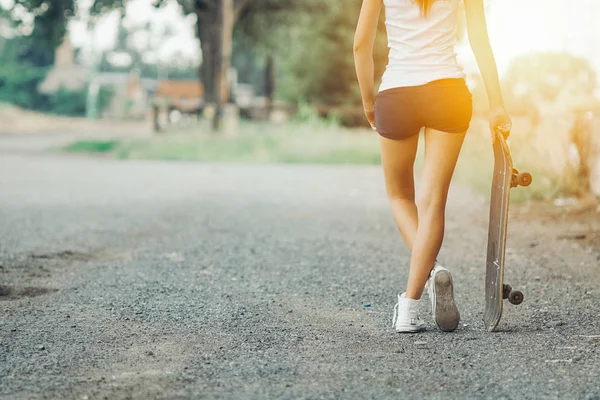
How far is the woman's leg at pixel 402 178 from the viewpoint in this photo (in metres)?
4.36

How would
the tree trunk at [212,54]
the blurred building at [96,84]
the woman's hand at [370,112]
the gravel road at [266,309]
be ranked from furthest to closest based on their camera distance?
1. the blurred building at [96,84]
2. the tree trunk at [212,54]
3. the woman's hand at [370,112]
4. the gravel road at [266,309]

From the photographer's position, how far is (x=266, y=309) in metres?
4.95

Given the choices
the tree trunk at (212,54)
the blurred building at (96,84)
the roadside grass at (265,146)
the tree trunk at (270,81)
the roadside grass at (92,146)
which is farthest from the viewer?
the blurred building at (96,84)

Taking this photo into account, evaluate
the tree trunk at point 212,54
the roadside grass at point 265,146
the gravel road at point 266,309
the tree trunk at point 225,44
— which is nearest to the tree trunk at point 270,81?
the tree trunk at point 212,54

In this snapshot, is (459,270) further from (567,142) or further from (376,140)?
(376,140)

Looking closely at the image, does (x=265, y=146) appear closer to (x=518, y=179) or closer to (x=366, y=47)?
(x=366, y=47)

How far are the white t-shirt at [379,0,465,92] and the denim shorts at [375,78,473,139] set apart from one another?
0.04 metres

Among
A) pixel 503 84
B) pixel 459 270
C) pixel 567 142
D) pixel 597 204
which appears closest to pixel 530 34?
pixel 503 84

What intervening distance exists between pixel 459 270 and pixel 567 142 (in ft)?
16.5

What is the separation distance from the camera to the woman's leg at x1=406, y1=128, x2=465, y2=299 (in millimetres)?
4277

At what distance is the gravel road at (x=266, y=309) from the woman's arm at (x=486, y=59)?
1019 mm

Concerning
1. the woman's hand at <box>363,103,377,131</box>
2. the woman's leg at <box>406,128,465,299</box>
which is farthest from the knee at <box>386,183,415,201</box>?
the woman's hand at <box>363,103,377,131</box>

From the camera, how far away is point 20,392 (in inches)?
131

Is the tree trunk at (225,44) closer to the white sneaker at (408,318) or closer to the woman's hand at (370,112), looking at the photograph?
the woman's hand at (370,112)
